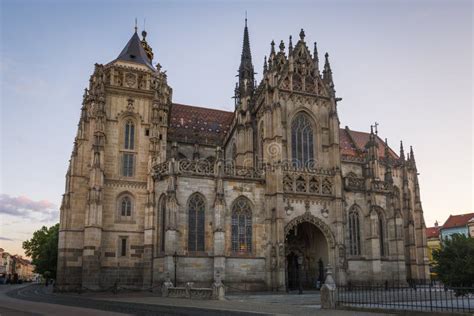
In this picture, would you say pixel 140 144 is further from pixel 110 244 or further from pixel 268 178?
pixel 268 178

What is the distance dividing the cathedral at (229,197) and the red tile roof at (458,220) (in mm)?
52556

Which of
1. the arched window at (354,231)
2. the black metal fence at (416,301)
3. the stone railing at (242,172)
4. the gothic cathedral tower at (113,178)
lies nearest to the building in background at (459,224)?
the arched window at (354,231)

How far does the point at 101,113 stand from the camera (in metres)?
39.0

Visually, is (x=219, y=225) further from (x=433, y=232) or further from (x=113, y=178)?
(x=433, y=232)

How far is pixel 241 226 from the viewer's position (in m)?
34.7

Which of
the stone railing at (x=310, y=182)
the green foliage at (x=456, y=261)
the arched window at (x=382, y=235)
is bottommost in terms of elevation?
the green foliage at (x=456, y=261)

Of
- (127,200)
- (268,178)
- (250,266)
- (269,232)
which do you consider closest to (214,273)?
(250,266)

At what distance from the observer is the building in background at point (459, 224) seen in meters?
80.6

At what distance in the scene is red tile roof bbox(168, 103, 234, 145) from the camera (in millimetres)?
46094

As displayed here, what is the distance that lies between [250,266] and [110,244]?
38.6 feet

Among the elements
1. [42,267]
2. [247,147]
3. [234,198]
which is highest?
[247,147]

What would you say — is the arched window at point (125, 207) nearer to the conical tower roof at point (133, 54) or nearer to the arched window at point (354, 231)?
the conical tower roof at point (133, 54)

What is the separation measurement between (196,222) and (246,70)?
26.5 m

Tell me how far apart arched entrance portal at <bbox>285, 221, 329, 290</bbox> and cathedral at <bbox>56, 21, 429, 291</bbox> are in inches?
3.8
